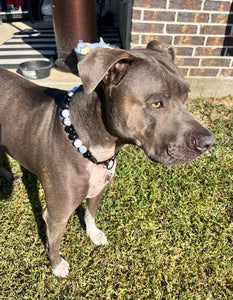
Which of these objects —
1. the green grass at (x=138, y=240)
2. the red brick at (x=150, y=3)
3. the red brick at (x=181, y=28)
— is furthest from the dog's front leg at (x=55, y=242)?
the red brick at (x=181, y=28)

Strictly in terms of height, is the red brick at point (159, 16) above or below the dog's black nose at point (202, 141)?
above

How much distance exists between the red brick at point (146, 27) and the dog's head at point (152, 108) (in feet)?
10.4

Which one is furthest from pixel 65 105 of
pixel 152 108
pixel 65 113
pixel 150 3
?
pixel 150 3

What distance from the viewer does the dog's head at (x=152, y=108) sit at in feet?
5.88

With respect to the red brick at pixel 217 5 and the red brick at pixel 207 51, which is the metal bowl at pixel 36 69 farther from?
the red brick at pixel 217 5

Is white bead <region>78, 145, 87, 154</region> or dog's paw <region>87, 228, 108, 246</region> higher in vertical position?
white bead <region>78, 145, 87, 154</region>

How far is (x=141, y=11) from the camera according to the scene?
15.0 feet

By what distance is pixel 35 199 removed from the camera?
3.39 m

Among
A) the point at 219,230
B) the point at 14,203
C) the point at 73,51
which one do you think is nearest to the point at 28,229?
the point at 14,203

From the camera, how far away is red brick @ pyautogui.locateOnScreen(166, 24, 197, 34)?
4736mm

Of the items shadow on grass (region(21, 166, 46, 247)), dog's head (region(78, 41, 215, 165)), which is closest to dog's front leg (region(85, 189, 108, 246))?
shadow on grass (region(21, 166, 46, 247))

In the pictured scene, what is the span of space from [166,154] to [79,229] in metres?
1.73

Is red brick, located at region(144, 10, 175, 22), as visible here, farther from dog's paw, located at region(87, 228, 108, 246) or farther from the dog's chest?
dog's paw, located at region(87, 228, 108, 246)

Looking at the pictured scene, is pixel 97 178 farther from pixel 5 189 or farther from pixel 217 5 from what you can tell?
pixel 217 5
